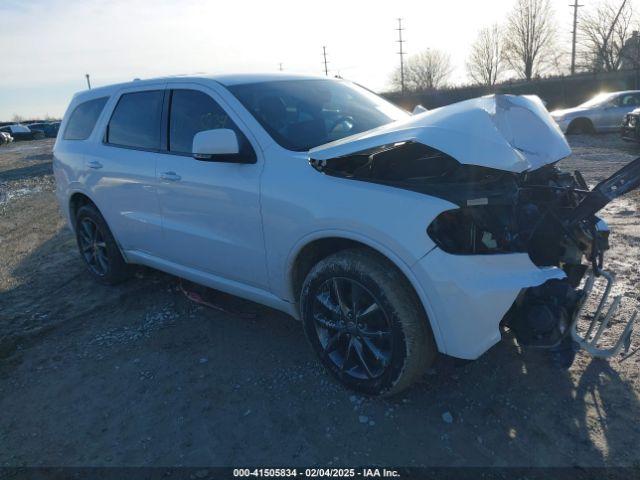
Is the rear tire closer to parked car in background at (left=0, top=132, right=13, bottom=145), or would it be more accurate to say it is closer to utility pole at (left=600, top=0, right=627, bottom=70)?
parked car in background at (left=0, top=132, right=13, bottom=145)

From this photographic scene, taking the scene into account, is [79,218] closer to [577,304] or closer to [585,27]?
[577,304]

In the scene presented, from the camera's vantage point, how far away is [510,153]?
8.28 feet

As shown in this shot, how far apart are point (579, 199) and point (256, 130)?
2.06m

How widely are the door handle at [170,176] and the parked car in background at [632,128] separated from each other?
11.8 m

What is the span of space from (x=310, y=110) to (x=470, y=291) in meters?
1.92

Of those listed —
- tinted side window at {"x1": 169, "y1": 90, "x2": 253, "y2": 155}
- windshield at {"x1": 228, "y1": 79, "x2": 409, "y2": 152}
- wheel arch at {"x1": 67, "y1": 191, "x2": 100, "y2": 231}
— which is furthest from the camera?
wheel arch at {"x1": 67, "y1": 191, "x2": 100, "y2": 231}

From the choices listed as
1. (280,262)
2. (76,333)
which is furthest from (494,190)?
(76,333)

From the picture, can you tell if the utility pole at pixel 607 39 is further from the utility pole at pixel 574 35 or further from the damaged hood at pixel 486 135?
the damaged hood at pixel 486 135

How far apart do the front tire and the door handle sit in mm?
1386

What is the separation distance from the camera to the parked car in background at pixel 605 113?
1566cm

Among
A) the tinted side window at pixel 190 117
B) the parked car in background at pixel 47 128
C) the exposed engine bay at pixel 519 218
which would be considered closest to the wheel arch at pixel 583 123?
the exposed engine bay at pixel 519 218

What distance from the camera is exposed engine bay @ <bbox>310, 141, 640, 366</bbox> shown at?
8.24 feet

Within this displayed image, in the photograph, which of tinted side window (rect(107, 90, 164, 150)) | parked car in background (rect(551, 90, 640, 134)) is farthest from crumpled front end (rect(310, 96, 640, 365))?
parked car in background (rect(551, 90, 640, 134))

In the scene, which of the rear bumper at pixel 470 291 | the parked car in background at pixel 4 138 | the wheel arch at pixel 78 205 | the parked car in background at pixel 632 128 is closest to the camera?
the rear bumper at pixel 470 291
